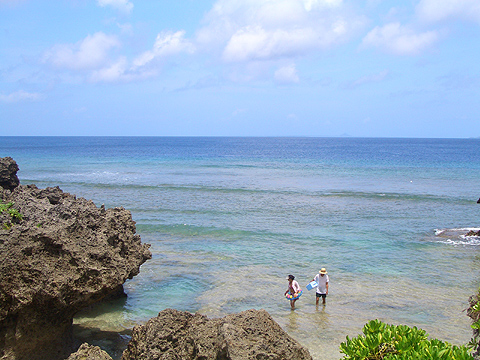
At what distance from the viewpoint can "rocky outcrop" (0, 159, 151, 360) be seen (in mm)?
6816

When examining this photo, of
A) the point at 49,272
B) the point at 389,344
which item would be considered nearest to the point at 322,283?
the point at 389,344

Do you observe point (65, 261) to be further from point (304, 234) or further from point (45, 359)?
point (304, 234)

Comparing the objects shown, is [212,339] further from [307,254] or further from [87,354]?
[307,254]

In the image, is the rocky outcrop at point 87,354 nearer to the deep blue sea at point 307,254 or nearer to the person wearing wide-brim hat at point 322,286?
the deep blue sea at point 307,254

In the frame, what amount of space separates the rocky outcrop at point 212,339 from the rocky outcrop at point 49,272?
142 centimetres

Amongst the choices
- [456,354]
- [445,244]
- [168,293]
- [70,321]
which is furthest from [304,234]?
[456,354]

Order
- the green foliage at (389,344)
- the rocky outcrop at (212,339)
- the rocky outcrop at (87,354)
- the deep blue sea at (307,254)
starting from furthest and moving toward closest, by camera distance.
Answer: the deep blue sea at (307,254) < the rocky outcrop at (87,354) < the rocky outcrop at (212,339) < the green foliage at (389,344)

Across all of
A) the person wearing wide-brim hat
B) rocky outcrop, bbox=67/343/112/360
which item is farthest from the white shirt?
rocky outcrop, bbox=67/343/112/360

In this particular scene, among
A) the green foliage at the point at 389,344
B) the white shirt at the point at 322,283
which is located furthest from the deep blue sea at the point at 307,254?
the green foliage at the point at 389,344

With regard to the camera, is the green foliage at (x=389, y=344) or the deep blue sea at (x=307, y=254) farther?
the deep blue sea at (x=307, y=254)

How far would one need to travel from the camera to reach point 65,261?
727 cm

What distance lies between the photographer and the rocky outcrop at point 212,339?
600 cm

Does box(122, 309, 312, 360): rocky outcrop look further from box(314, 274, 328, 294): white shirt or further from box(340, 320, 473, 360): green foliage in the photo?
box(314, 274, 328, 294): white shirt

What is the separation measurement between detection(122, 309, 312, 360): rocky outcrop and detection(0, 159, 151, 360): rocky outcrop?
142 cm
